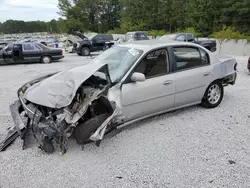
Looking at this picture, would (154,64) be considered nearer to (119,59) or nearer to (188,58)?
(119,59)

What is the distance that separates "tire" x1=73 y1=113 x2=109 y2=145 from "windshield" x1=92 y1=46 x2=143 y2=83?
0.76 meters

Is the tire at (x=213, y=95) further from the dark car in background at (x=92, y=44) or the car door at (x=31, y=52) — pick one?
the dark car in background at (x=92, y=44)

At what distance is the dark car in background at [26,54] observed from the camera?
12680mm

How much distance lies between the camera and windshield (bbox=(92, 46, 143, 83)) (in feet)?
11.9

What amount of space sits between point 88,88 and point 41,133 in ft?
3.11

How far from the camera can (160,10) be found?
3941 cm

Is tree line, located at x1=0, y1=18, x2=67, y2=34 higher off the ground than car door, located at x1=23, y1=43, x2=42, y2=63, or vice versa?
tree line, located at x1=0, y1=18, x2=67, y2=34

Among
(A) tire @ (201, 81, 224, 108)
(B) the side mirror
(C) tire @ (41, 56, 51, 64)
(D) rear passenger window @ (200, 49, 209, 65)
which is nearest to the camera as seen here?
(B) the side mirror

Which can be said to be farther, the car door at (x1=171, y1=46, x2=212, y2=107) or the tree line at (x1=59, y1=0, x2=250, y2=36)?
the tree line at (x1=59, y1=0, x2=250, y2=36)

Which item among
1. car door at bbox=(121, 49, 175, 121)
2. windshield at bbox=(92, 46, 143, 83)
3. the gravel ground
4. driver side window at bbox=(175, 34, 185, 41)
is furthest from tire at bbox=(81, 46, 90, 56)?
car door at bbox=(121, 49, 175, 121)


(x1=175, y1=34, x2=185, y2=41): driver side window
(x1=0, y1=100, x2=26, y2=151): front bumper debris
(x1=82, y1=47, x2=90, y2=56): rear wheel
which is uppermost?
(x1=175, y1=34, x2=185, y2=41): driver side window

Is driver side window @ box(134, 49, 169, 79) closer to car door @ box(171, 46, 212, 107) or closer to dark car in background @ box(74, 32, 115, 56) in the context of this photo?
car door @ box(171, 46, 212, 107)

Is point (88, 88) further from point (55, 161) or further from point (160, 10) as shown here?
point (160, 10)

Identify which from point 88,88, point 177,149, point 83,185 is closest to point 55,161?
point 83,185
